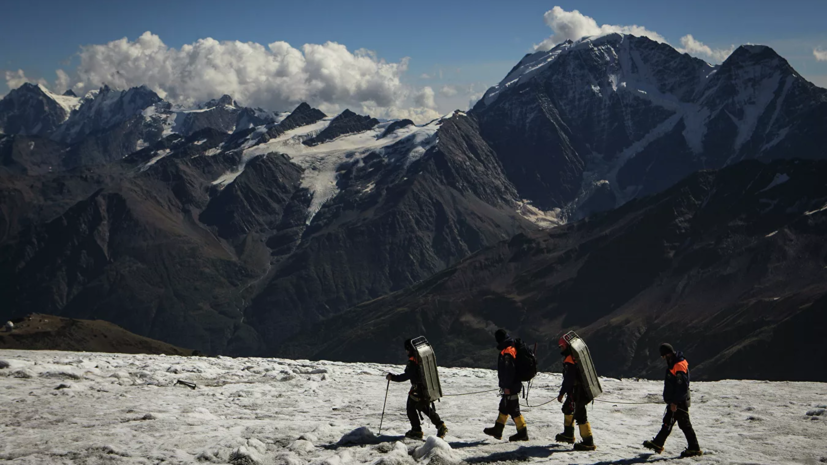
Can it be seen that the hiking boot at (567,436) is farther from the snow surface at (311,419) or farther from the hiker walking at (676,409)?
the hiker walking at (676,409)

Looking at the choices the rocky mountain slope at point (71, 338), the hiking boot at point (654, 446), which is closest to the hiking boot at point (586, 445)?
the hiking boot at point (654, 446)

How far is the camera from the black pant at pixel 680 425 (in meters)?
23.4

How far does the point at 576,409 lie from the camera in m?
24.3

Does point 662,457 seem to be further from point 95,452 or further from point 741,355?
point 741,355

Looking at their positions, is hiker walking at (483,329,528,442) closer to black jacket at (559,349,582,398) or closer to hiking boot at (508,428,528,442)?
hiking boot at (508,428,528,442)

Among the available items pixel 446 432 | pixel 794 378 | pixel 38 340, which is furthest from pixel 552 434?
pixel 794 378

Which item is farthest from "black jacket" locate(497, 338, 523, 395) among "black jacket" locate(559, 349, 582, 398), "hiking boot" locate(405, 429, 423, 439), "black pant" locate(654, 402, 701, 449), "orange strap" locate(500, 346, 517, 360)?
"black pant" locate(654, 402, 701, 449)

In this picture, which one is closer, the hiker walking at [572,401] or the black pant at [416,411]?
the hiker walking at [572,401]

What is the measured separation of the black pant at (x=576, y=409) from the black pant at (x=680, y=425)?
212cm

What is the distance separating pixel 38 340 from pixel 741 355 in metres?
147

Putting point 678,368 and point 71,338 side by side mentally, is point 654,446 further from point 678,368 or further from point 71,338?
point 71,338

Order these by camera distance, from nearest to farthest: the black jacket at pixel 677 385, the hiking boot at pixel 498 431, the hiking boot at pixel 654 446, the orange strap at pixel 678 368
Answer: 1. the hiking boot at pixel 654 446
2. the black jacket at pixel 677 385
3. the orange strap at pixel 678 368
4. the hiking boot at pixel 498 431

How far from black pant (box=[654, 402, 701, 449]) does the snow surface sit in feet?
1.80

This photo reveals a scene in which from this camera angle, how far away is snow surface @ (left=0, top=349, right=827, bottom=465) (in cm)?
2259
